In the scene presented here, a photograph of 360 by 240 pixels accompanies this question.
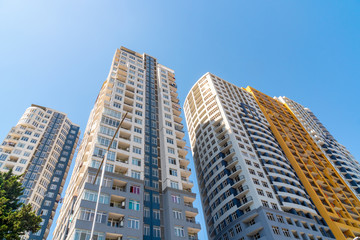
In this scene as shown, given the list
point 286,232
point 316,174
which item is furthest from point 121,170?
point 316,174

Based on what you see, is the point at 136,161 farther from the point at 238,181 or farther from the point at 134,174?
the point at 238,181

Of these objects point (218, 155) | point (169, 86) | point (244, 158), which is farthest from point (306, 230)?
point (169, 86)

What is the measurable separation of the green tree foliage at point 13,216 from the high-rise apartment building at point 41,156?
40.1 m

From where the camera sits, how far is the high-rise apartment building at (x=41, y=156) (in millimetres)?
77125

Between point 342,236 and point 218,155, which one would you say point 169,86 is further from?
point 342,236

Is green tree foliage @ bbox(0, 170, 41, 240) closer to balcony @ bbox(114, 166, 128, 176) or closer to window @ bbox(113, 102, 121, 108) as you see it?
balcony @ bbox(114, 166, 128, 176)

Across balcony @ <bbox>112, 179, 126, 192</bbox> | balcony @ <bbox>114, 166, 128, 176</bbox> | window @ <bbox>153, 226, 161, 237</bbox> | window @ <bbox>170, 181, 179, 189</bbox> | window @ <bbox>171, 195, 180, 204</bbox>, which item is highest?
balcony @ <bbox>114, 166, 128, 176</bbox>

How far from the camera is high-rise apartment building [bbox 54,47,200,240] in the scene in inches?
1523

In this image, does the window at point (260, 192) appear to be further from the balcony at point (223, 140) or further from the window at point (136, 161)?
the window at point (136, 161)

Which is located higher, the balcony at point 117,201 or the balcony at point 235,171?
the balcony at point 235,171

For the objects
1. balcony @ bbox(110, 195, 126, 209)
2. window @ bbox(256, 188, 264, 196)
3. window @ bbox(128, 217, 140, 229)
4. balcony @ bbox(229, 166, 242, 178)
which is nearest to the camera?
window @ bbox(128, 217, 140, 229)

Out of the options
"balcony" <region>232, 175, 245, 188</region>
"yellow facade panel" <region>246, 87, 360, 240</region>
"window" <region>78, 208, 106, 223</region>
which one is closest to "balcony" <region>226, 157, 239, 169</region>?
"balcony" <region>232, 175, 245, 188</region>

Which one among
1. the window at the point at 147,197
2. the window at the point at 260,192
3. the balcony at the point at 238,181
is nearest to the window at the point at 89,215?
the window at the point at 147,197

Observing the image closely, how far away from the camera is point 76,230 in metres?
34.4
